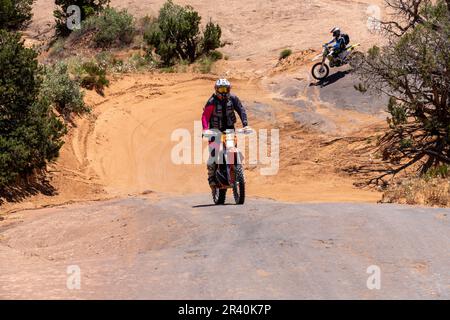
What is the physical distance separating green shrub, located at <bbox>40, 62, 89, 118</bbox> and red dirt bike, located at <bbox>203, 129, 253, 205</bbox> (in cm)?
869

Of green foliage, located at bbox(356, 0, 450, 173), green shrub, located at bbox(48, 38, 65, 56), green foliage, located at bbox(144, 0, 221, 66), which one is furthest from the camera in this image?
green shrub, located at bbox(48, 38, 65, 56)

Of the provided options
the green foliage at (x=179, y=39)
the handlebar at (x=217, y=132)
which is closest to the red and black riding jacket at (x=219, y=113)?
the handlebar at (x=217, y=132)

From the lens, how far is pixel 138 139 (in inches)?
778

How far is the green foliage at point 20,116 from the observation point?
45.2 ft

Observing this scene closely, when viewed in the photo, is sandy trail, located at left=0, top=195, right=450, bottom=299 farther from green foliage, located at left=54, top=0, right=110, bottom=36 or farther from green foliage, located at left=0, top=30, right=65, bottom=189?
green foliage, located at left=54, top=0, right=110, bottom=36

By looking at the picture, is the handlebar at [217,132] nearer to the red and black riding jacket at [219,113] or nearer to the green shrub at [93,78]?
the red and black riding jacket at [219,113]

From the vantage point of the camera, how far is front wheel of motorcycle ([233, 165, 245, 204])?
10.9m

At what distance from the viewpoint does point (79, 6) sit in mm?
40250

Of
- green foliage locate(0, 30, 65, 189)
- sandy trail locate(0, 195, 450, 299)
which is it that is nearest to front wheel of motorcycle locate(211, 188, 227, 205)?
sandy trail locate(0, 195, 450, 299)

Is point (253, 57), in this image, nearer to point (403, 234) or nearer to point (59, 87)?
point (59, 87)

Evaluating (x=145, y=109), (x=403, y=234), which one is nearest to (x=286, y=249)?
(x=403, y=234)

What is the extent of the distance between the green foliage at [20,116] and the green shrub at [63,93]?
367 centimetres

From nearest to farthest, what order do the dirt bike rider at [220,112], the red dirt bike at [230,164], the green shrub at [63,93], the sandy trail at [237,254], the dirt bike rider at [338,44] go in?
the sandy trail at [237,254] → the red dirt bike at [230,164] → the dirt bike rider at [220,112] → the green shrub at [63,93] → the dirt bike rider at [338,44]

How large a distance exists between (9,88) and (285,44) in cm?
2010
